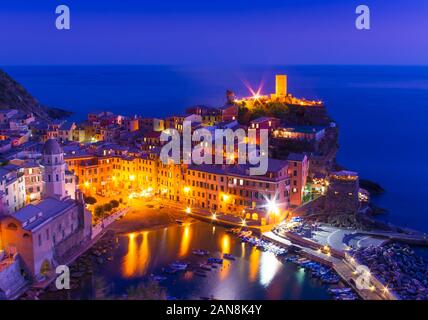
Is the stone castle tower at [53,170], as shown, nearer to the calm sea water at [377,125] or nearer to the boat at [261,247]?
the boat at [261,247]

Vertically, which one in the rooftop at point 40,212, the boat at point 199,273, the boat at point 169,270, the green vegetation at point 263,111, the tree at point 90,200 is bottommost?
the boat at point 199,273

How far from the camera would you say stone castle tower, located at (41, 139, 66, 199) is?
24.3 metres

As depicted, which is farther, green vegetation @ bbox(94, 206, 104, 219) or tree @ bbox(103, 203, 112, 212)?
tree @ bbox(103, 203, 112, 212)

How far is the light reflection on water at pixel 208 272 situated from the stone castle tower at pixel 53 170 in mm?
3792

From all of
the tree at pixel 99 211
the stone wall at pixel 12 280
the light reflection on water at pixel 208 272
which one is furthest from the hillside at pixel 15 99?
the stone wall at pixel 12 280

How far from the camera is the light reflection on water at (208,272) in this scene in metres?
20.1

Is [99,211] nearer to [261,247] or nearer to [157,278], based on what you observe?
[157,278]

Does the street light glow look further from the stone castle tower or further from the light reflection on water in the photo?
the stone castle tower

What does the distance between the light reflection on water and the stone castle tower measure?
3.79 metres

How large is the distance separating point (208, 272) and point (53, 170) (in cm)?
873

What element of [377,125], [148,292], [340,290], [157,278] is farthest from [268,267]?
[377,125]

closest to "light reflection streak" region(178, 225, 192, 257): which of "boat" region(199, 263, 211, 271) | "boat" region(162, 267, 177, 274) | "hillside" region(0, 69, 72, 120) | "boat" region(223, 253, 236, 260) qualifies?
"boat" region(199, 263, 211, 271)

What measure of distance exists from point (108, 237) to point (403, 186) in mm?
22625
